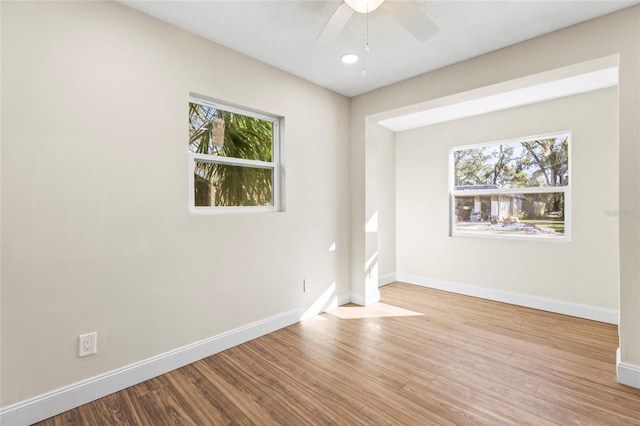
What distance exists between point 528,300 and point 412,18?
3.54 m

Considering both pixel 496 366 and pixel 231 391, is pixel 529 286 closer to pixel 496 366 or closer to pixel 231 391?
pixel 496 366

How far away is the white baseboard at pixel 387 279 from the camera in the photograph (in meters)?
4.68

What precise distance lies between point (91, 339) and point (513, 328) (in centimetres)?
356

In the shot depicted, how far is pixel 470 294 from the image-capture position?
4180 millimetres

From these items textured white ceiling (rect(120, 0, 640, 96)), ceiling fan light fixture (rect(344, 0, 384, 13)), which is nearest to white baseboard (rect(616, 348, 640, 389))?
textured white ceiling (rect(120, 0, 640, 96))

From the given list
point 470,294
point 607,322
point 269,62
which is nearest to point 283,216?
point 269,62

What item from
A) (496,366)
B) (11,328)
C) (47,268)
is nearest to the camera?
(11,328)

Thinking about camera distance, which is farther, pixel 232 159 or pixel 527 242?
pixel 527 242

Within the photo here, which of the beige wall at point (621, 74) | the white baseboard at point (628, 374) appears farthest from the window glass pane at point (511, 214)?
the white baseboard at point (628, 374)

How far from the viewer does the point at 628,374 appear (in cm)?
209

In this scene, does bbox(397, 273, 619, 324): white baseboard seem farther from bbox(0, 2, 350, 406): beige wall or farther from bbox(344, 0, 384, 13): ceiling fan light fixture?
bbox(344, 0, 384, 13): ceiling fan light fixture

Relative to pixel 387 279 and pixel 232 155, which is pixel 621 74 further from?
pixel 387 279

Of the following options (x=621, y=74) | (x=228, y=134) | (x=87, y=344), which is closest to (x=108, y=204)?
(x=87, y=344)

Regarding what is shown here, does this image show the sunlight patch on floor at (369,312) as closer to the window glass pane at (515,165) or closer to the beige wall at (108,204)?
the beige wall at (108,204)
